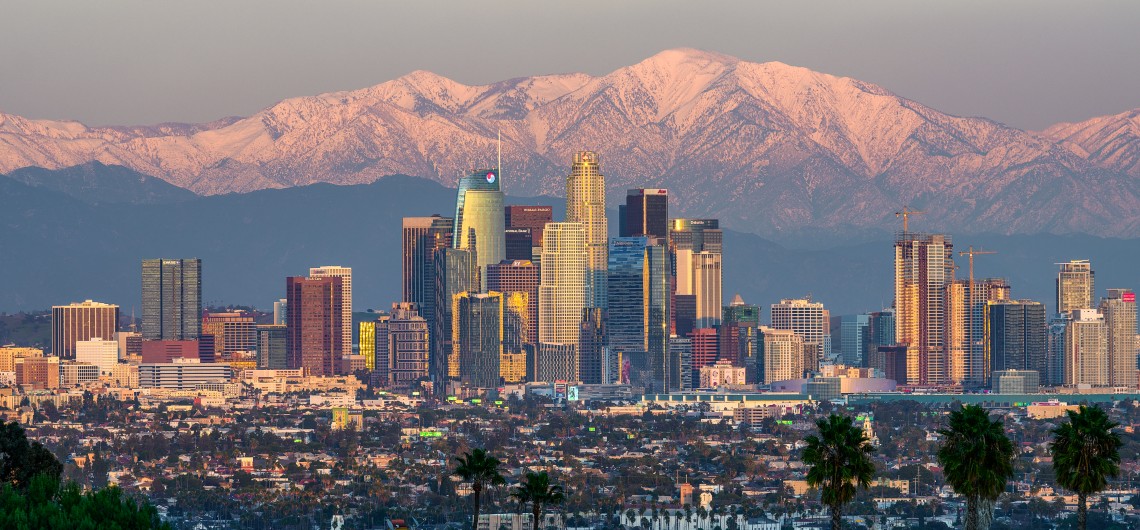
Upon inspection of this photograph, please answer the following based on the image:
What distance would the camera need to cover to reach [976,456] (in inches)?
4331

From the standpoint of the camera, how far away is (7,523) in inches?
3748

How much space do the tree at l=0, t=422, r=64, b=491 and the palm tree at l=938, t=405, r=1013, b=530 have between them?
1833 inches

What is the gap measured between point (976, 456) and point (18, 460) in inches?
2005

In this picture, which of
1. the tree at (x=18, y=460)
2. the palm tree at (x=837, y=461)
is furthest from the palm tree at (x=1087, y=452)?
the tree at (x=18, y=460)

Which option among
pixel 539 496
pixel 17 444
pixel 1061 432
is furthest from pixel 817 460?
pixel 17 444

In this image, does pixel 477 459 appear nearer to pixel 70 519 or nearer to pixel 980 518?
pixel 980 518

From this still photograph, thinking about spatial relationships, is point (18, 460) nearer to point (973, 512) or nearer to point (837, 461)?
point (837, 461)

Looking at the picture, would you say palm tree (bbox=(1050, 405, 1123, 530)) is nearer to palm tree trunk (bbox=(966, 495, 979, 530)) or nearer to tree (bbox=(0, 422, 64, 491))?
palm tree trunk (bbox=(966, 495, 979, 530))

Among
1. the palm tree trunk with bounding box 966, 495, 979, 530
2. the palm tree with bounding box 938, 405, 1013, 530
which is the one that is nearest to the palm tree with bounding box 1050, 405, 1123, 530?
the palm tree with bounding box 938, 405, 1013, 530

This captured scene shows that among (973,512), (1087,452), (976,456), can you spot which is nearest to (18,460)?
(973,512)

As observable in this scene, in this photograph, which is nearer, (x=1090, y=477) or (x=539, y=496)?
(x=1090, y=477)

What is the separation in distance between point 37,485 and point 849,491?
32.3m

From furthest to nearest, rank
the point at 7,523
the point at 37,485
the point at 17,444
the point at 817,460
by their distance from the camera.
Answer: the point at 17,444
the point at 817,460
the point at 37,485
the point at 7,523

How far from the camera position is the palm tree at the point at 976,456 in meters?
110
